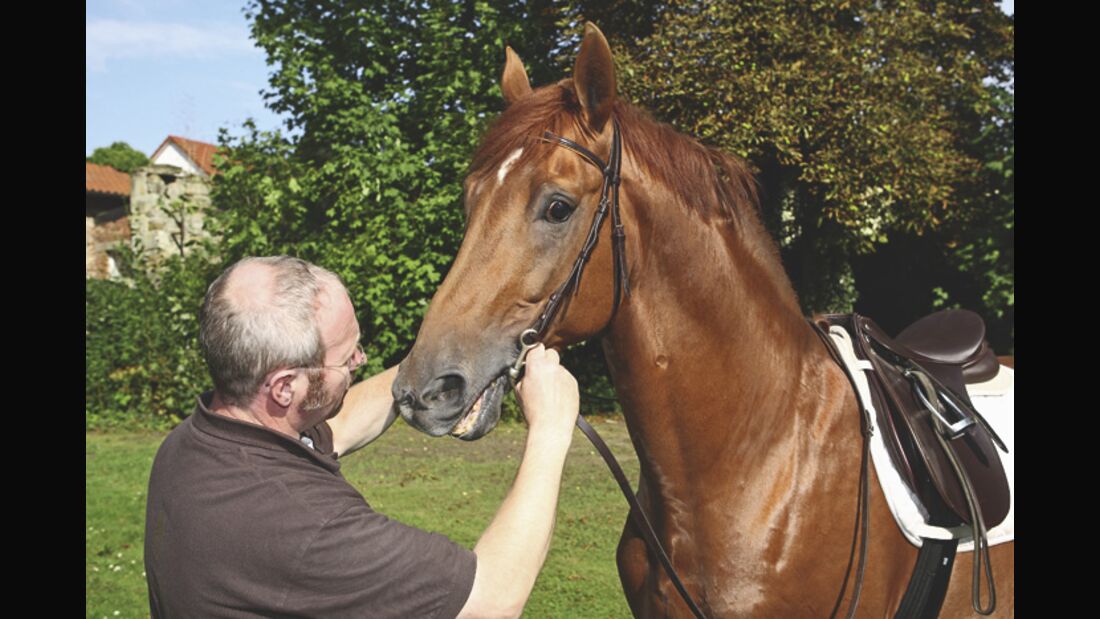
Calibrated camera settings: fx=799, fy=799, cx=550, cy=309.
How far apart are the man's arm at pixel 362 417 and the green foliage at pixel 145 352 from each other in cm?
981

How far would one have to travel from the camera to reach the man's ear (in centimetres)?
175

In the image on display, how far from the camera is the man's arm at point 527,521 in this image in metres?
1.61

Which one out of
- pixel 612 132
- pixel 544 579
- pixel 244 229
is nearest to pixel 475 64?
pixel 244 229

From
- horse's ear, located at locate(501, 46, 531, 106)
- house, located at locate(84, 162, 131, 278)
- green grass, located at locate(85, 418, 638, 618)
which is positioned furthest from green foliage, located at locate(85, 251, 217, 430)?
horse's ear, located at locate(501, 46, 531, 106)

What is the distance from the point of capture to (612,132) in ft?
7.66

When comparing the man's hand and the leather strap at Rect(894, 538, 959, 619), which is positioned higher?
the man's hand

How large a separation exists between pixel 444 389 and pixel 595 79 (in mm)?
957

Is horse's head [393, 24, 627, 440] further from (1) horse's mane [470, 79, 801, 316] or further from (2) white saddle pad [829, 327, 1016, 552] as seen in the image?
(2) white saddle pad [829, 327, 1016, 552]

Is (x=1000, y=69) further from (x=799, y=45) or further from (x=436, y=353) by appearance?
(x=436, y=353)

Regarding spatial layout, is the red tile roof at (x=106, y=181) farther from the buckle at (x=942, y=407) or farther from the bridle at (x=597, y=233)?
the buckle at (x=942, y=407)

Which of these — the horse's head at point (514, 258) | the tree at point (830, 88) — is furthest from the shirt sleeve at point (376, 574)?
the tree at point (830, 88)

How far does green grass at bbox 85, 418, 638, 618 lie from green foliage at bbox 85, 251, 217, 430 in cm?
67

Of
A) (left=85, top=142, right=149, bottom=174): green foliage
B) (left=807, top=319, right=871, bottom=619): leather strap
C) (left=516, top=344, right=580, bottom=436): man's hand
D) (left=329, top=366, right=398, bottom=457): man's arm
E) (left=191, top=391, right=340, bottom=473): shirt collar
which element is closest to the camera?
(left=191, top=391, right=340, bottom=473): shirt collar

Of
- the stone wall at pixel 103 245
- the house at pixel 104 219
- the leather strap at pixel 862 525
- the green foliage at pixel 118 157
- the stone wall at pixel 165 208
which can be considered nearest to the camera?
the leather strap at pixel 862 525
